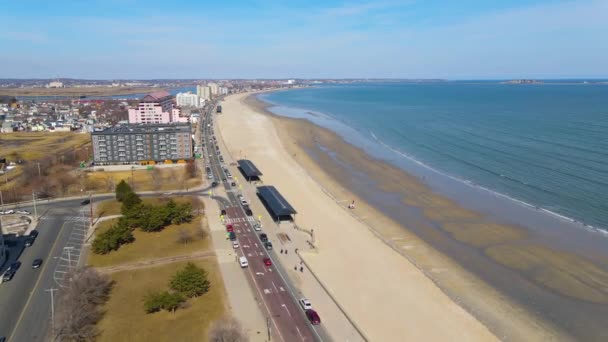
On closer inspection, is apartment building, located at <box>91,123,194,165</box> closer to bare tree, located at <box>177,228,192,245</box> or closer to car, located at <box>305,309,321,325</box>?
bare tree, located at <box>177,228,192,245</box>

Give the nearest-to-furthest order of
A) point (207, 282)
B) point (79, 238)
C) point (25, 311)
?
point (25, 311)
point (207, 282)
point (79, 238)

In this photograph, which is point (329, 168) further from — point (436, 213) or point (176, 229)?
point (176, 229)

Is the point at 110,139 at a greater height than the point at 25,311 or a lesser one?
greater

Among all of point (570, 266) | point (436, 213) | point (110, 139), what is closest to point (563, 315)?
point (570, 266)

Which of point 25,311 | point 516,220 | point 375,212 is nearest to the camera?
point 25,311

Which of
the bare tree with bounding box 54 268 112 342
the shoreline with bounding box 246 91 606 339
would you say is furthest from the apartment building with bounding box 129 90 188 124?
the bare tree with bounding box 54 268 112 342

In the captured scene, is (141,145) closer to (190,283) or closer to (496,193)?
(190,283)

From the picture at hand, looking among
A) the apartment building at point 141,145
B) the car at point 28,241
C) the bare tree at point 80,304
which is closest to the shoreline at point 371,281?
the bare tree at point 80,304
